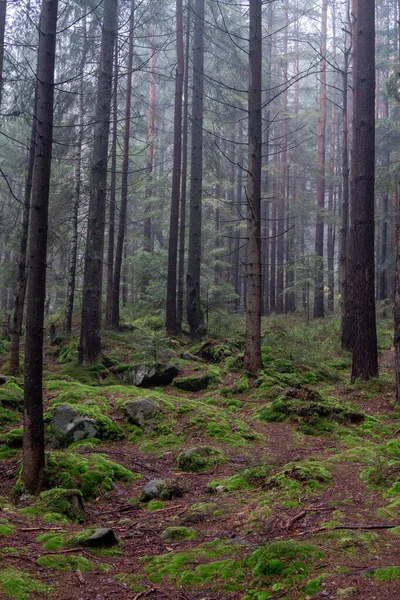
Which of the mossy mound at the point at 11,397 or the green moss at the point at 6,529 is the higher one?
the mossy mound at the point at 11,397

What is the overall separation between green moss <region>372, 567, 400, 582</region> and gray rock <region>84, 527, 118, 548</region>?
7.14 ft

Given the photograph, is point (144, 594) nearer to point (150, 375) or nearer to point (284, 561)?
point (284, 561)

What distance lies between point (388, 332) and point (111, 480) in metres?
16.3

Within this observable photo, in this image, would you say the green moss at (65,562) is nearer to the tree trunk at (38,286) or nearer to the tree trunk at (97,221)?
the tree trunk at (38,286)

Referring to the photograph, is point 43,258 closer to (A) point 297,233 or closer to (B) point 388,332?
(B) point 388,332

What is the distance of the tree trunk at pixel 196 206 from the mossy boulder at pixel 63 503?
1144 centimetres

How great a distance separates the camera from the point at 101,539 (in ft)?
13.8

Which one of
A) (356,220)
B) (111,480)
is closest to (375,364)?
(356,220)

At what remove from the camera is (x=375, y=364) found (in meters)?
10.5

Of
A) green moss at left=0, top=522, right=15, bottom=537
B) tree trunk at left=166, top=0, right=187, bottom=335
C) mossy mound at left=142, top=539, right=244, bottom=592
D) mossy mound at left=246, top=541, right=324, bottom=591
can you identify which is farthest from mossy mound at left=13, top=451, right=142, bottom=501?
tree trunk at left=166, top=0, right=187, bottom=335

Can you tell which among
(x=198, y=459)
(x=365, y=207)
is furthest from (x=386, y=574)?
(x=365, y=207)

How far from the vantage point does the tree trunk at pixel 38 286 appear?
5543mm

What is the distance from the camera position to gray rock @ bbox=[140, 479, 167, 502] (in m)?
5.61

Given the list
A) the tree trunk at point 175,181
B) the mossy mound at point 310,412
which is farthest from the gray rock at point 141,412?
the tree trunk at point 175,181
